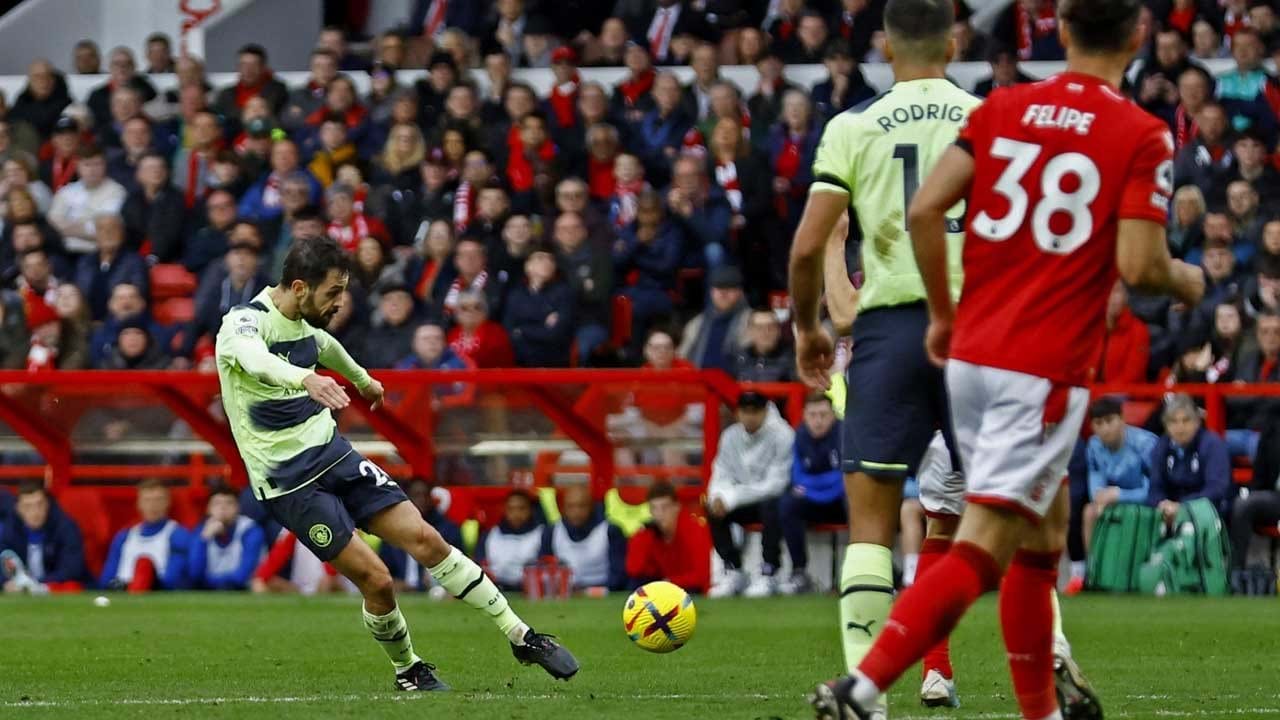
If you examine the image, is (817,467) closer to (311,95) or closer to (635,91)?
(635,91)

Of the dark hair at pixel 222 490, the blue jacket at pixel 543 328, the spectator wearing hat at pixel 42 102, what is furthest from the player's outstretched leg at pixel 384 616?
the spectator wearing hat at pixel 42 102

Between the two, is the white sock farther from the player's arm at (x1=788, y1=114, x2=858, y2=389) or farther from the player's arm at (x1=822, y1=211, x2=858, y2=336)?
the player's arm at (x1=788, y1=114, x2=858, y2=389)

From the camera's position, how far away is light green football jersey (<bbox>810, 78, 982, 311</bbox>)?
21.5 feet

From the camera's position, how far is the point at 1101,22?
220 inches

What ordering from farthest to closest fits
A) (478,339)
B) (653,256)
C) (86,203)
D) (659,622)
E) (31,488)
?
(86,203) → (653,256) → (478,339) → (31,488) → (659,622)

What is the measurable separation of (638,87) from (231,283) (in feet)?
13.4

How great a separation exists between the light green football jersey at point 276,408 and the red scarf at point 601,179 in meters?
10.3

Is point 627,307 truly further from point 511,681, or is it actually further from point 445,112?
point 511,681

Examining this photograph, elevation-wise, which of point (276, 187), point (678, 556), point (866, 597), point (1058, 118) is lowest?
point (678, 556)

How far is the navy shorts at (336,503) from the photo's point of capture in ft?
28.0

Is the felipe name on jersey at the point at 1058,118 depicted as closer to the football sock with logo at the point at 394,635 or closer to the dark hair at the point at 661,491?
the football sock with logo at the point at 394,635

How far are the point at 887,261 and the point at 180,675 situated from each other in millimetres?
4004

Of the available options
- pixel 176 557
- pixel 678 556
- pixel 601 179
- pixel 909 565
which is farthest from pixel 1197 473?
pixel 176 557

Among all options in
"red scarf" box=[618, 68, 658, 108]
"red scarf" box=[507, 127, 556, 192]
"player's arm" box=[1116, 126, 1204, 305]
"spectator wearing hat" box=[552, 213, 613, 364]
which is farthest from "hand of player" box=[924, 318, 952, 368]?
"red scarf" box=[618, 68, 658, 108]
